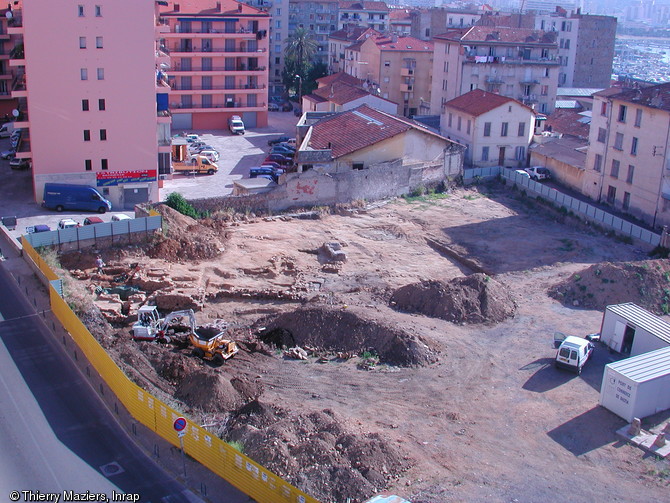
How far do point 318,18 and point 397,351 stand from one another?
99.0 metres

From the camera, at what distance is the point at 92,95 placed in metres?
50.5

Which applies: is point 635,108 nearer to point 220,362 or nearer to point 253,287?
point 253,287

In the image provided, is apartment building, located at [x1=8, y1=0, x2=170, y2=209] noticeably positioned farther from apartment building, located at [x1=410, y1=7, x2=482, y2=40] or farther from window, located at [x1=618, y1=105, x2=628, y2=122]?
apartment building, located at [x1=410, y1=7, x2=482, y2=40]

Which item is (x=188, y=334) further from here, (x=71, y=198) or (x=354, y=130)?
(x=354, y=130)

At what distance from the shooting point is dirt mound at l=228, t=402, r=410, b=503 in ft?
70.9

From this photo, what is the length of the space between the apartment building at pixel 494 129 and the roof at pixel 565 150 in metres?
1.57

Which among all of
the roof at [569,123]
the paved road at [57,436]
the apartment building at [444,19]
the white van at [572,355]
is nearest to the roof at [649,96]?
the roof at [569,123]

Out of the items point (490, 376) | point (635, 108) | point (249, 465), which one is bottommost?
point (490, 376)

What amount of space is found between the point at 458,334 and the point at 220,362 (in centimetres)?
1121

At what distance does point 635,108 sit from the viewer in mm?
53000

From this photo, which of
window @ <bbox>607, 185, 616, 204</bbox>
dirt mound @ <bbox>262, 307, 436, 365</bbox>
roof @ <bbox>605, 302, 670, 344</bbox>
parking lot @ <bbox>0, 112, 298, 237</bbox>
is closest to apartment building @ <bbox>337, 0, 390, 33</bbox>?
parking lot @ <bbox>0, 112, 298, 237</bbox>

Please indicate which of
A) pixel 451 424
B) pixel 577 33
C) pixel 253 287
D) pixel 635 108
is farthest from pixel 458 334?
pixel 577 33

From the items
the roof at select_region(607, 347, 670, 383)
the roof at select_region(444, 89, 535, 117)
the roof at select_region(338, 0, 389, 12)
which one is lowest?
the roof at select_region(607, 347, 670, 383)

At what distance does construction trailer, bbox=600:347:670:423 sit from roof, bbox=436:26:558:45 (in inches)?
2080
